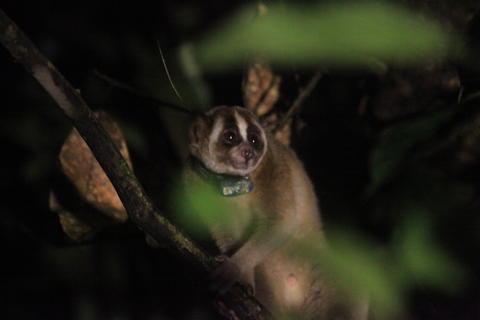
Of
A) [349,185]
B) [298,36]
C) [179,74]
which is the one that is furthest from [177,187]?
[298,36]

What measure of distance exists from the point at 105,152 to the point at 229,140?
1.35 metres

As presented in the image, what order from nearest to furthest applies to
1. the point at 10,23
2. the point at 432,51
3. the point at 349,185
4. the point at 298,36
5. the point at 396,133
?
the point at 10,23 → the point at 396,133 → the point at 298,36 → the point at 432,51 → the point at 349,185

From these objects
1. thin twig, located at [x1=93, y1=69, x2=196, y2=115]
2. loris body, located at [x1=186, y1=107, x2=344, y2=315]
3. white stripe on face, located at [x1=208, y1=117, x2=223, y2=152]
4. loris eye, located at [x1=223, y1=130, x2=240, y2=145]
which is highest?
thin twig, located at [x1=93, y1=69, x2=196, y2=115]

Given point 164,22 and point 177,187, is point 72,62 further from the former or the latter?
point 177,187

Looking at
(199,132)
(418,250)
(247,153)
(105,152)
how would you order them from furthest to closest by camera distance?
(199,132), (247,153), (418,250), (105,152)

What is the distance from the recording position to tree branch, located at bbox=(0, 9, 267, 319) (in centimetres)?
132

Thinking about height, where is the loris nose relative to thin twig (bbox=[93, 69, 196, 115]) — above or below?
below

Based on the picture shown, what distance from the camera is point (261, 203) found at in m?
2.88

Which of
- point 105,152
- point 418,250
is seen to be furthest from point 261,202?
point 105,152

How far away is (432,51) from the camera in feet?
8.77

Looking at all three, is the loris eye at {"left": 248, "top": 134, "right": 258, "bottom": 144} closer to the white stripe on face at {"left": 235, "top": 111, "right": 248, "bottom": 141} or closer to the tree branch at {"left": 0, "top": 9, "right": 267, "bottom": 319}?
the white stripe on face at {"left": 235, "top": 111, "right": 248, "bottom": 141}

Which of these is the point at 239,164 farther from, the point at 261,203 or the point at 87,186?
the point at 87,186

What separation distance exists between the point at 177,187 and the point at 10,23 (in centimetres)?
173

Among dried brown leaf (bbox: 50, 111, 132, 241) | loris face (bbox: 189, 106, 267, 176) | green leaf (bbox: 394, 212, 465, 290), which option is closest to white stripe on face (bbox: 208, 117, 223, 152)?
loris face (bbox: 189, 106, 267, 176)
